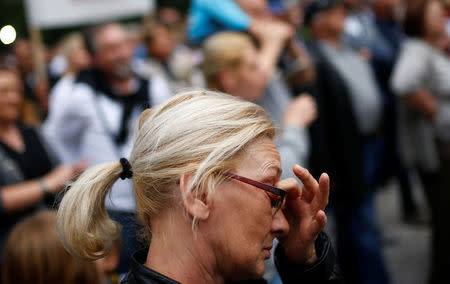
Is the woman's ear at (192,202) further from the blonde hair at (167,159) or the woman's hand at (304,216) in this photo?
the woman's hand at (304,216)

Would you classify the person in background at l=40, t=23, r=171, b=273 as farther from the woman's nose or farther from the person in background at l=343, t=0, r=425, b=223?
the person in background at l=343, t=0, r=425, b=223

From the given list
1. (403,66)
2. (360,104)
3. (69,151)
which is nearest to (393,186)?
(360,104)

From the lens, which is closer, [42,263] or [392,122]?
[42,263]

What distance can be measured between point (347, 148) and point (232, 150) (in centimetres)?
268

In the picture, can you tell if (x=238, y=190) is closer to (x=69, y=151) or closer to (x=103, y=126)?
(x=103, y=126)

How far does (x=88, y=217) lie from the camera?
5.29ft

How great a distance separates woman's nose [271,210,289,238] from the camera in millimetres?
1666

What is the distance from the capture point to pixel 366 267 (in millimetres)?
4152

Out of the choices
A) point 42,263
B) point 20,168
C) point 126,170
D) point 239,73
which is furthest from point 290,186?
point 20,168

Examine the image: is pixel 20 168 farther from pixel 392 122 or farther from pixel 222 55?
pixel 392 122

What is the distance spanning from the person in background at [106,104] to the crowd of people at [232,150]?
0.01 metres

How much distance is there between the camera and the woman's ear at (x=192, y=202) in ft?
4.86

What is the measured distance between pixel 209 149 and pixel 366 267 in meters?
3.02

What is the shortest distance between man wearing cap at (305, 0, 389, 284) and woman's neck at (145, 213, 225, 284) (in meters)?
2.25
